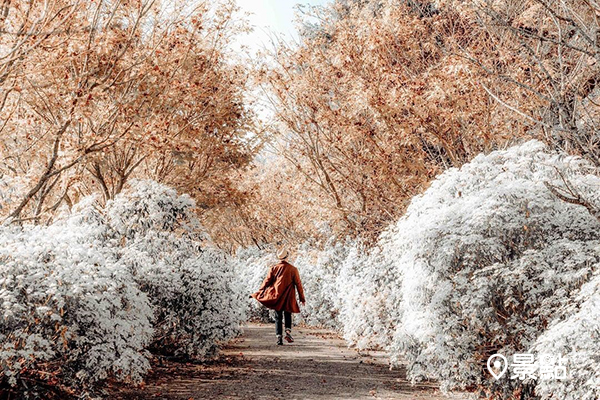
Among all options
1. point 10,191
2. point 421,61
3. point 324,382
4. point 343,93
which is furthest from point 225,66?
point 324,382

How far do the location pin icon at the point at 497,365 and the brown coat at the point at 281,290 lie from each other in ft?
18.6

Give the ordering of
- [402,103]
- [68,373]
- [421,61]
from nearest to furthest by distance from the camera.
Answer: [68,373]
[402,103]
[421,61]

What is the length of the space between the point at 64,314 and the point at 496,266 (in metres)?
4.15

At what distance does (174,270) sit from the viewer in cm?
880

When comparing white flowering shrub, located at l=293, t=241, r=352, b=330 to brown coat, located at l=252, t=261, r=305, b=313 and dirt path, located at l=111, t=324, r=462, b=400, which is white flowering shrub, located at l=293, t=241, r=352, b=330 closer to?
brown coat, located at l=252, t=261, r=305, b=313

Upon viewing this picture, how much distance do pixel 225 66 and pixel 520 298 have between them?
38.7 feet

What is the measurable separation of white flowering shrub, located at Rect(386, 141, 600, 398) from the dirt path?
1.26m

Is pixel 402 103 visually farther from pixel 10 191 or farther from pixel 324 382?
pixel 10 191

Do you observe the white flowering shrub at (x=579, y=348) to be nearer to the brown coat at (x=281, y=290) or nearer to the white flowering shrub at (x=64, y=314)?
the white flowering shrub at (x=64, y=314)

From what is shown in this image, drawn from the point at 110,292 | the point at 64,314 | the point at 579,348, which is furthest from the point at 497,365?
the point at 64,314

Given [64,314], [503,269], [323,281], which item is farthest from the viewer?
[323,281]

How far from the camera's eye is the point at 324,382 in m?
8.38

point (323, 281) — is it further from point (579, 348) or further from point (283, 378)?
point (579, 348)

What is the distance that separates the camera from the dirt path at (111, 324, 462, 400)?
7.42 meters
